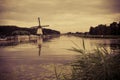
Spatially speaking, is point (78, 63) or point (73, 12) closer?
point (78, 63)

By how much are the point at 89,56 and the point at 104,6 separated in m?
7.45

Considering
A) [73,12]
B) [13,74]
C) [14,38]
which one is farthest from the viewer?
[14,38]

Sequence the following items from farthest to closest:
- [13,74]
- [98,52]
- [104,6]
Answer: [104,6] → [13,74] → [98,52]

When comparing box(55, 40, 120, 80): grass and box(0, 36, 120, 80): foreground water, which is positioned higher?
box(55, 40, 120, 80): grass

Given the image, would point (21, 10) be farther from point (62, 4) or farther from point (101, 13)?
point (101, 13)

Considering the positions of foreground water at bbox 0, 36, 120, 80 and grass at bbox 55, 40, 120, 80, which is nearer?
grass at bbox 55, 40, 120, 80

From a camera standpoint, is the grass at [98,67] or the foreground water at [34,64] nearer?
the grass at [98,67]

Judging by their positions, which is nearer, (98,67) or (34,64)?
(98,67)

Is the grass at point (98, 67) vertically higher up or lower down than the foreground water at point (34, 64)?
higher up

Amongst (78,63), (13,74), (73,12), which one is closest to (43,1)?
(73,12)

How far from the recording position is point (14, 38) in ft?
75.5

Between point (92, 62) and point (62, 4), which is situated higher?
point (62, 4)

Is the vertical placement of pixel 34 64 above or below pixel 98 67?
below

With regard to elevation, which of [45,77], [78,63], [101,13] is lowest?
[45,77]
